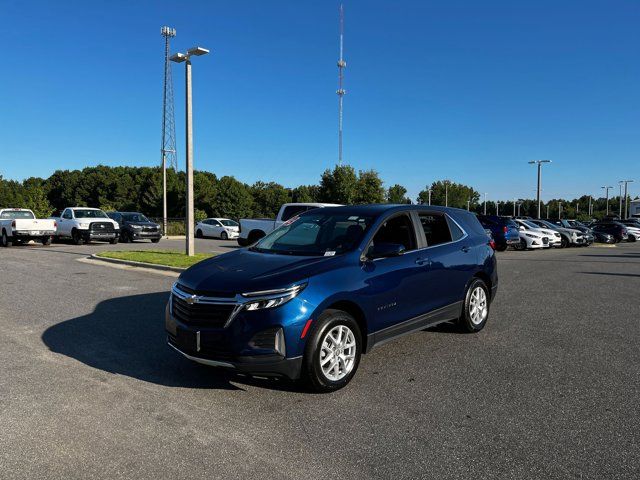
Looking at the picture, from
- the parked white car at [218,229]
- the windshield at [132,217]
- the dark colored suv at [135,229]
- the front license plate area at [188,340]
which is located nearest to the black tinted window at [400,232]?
the front license plate area at [188,340]

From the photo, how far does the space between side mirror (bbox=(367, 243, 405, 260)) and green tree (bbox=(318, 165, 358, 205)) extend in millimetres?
47116

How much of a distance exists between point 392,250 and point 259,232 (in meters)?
13.8

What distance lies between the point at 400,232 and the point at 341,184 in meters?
47.3

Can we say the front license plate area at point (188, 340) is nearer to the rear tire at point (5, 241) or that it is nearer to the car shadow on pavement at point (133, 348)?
the car shadow on pavement at point (133, 348)

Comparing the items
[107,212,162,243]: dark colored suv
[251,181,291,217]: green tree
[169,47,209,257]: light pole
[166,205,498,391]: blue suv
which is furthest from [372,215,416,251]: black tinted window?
[251,181,291,217]: green tree

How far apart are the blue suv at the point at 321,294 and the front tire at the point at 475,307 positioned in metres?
0.18

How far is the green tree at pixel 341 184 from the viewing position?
5250 centimetres

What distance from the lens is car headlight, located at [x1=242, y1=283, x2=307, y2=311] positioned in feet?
13.4

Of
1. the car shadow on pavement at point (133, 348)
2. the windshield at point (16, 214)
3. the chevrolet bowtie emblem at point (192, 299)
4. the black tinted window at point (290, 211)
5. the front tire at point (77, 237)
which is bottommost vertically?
the car shadow on pavement at point (133, 348)

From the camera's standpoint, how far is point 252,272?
4.41m

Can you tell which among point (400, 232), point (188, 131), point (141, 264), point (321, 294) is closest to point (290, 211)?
point (188, 131)

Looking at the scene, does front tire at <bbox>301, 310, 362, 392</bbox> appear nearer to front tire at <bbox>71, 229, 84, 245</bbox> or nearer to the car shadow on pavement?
the car shadow on pavement

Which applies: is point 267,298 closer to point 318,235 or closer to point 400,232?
point 318,235

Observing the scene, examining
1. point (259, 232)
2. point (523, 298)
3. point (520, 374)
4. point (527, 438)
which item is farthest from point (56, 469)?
point (259, 232)
